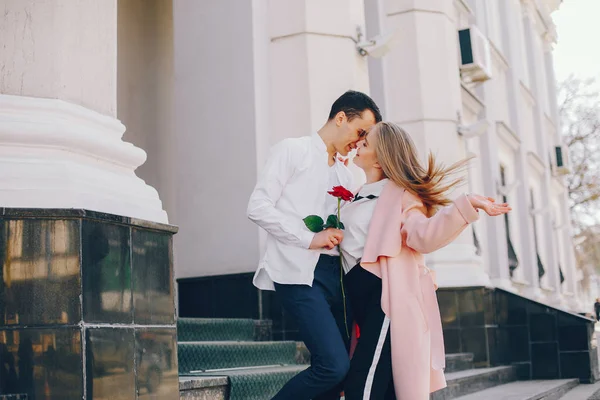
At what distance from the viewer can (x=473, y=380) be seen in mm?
7324

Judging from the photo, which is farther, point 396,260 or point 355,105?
point 355,105

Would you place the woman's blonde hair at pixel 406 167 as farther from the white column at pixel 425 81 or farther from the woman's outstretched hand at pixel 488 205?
the white column at pixel 425 81

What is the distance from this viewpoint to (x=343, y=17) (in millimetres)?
7254

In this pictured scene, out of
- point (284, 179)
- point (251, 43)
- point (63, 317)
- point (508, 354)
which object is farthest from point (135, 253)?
point (508, 354)

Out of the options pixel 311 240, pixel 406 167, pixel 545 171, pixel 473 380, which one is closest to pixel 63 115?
pixel 311 240

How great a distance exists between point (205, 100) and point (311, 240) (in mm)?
3772

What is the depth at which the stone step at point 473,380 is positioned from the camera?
21.4 ft

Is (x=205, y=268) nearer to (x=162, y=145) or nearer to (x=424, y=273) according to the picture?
(x=162, y=145)

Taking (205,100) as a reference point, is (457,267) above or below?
below

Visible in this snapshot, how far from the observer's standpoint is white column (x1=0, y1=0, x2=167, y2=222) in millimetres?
3215

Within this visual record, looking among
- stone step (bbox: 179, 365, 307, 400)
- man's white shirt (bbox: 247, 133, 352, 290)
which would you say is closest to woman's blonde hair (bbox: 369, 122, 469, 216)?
man's white shirt (bbox: 247, 133, 352, 290)

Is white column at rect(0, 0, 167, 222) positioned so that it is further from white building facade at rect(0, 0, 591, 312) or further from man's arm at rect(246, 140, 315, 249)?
man's arm at rect(246, 140, 315, 249)

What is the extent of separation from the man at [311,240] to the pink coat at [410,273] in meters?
0.23

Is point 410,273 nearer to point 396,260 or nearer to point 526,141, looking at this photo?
point 396,260
